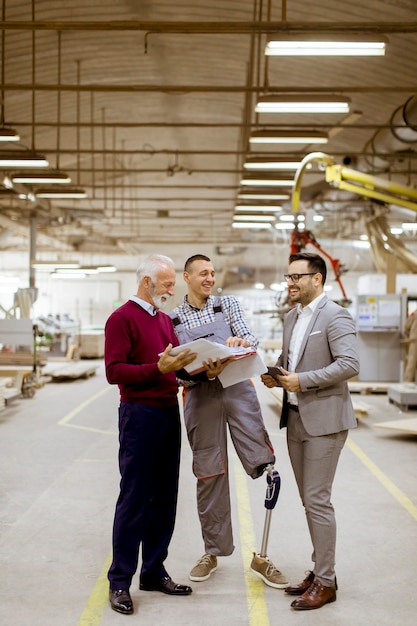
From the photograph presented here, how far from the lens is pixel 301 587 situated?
168 inches

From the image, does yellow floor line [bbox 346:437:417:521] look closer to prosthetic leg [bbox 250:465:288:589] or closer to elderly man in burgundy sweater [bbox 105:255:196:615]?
prosthetic leg [bbox 250:465:288:589]

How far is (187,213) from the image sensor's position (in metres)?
28.7

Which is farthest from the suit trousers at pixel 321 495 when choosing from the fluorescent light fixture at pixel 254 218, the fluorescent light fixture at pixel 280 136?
the fluorescent light fixture at pixel 254 218

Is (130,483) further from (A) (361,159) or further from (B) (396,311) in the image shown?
(A) (361,159)

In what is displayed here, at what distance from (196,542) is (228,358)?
2038 millimetres

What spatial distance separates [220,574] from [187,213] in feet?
81.4

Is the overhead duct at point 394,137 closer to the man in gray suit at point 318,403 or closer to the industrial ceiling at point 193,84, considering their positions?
the industrial ceiling at point 193,84

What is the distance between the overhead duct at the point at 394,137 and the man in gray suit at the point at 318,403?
8.01 meters

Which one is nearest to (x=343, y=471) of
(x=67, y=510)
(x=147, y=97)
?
(x=67, y=510)

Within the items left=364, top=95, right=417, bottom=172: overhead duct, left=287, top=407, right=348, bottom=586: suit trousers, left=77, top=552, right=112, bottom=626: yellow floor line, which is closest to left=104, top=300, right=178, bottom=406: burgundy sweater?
left=287, top=407, right=348, bottom=586: suit trousers

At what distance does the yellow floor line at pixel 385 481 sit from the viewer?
6.43 m

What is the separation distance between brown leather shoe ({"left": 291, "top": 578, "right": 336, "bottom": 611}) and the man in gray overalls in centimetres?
36

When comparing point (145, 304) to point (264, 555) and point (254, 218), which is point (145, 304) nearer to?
point (264, 555)

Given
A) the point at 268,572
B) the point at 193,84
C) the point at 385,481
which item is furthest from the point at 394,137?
the point at 268,572
